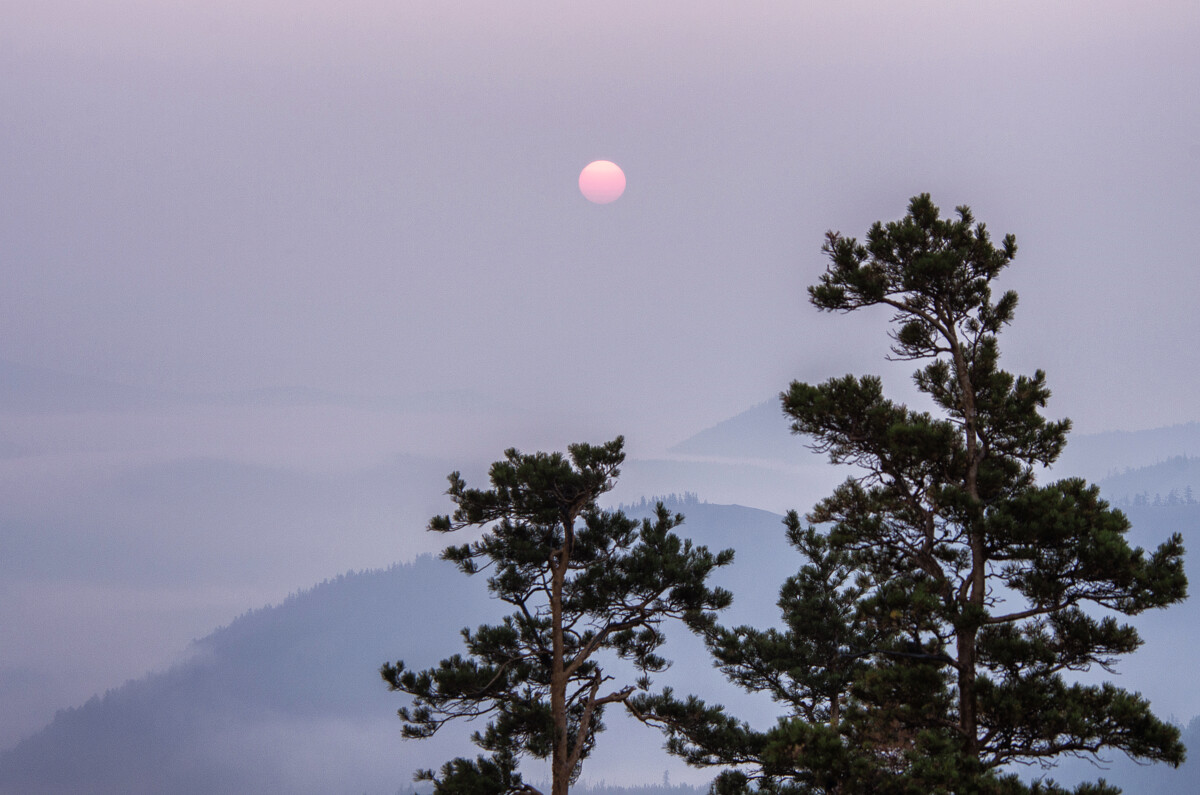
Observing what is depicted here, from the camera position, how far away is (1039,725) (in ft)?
46.9

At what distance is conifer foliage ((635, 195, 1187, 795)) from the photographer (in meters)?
13.5

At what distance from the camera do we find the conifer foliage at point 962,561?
44.4 ft

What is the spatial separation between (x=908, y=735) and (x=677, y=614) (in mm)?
8320

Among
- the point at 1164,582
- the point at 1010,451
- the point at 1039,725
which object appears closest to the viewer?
the point at 1164,582

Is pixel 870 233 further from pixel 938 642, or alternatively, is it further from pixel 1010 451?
pixel 938 642

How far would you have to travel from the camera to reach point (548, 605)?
77.3 feet

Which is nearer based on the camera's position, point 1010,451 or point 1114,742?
point 1114,742

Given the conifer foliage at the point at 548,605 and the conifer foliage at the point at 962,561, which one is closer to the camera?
the conifer foliage at the point at 962,561

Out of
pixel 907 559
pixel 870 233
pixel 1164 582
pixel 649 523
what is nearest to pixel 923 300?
pixel 870 233

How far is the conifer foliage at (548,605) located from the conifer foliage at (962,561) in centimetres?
715

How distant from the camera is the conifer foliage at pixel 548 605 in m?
21.8

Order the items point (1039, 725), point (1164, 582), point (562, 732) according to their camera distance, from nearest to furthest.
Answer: point (1164, 582), point (1039, 725), point (562, 732)

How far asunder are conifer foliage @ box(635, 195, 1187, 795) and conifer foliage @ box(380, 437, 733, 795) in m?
7.15

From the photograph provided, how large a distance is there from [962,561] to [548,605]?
11.2 meters
